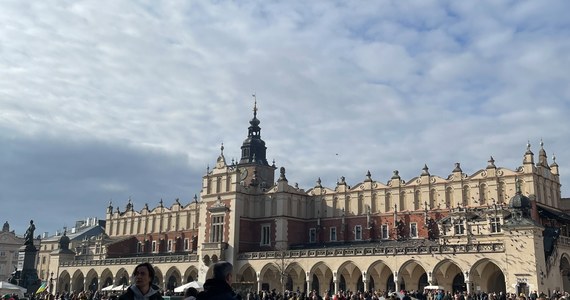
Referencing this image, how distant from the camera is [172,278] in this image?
67562 millimetres

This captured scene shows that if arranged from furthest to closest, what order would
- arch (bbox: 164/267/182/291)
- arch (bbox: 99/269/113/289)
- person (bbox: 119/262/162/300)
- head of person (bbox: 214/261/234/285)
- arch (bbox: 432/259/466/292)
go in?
1. arch (bbox: 99/269/113/289)
2. arch (bbox: 164/267/182/291)
3. arch (bbox: 432/259/466/292)
4. person (bbox: 119/262/162/300)
5. head of person (bbox: 214/261/234/285)

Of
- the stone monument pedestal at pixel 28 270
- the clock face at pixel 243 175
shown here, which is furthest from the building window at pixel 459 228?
the stone monument pedestal at pixel 28 270

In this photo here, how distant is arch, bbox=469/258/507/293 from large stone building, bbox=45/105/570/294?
11cm

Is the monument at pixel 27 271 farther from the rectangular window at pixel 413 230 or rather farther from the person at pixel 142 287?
the person at pixel 142 287

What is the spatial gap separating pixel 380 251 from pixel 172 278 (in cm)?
2976

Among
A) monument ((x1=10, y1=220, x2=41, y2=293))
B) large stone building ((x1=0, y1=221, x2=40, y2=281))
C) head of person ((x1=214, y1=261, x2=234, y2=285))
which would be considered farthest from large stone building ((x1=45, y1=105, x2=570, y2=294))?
head of person ((x1=214, y1=261, x2=234, y2=285))

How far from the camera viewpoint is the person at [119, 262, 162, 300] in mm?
5996

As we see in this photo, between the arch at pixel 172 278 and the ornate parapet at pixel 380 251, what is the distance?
32.6 feet

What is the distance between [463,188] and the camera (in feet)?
172

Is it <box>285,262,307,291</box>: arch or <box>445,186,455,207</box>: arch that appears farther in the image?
<box>285,262,307,291</box>: arch

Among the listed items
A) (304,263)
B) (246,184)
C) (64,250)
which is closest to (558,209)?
(304,263)

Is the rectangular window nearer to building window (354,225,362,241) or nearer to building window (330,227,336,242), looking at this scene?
building window (354,225,362,241)

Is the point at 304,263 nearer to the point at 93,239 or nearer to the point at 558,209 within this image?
the point at 558,209

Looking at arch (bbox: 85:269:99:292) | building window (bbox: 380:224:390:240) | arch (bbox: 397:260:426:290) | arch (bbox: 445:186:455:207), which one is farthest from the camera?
arch (bbox: 85:269:99:292)
